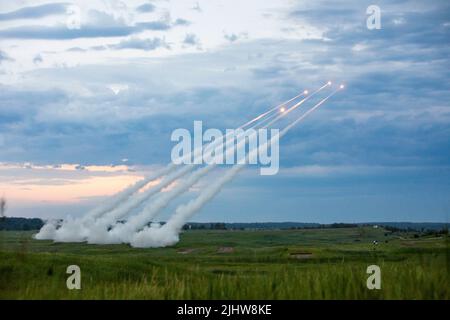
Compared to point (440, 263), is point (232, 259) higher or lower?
lower

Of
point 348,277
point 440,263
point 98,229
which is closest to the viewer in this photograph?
point 348,277

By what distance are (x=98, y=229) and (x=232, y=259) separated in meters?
44.8

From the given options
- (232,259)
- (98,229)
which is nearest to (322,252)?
(232,259)

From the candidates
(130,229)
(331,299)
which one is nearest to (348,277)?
(331,299)

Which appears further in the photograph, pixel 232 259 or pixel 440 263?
pixel 232 259

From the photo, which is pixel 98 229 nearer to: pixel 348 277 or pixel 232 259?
pixel 232 259

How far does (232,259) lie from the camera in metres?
112
